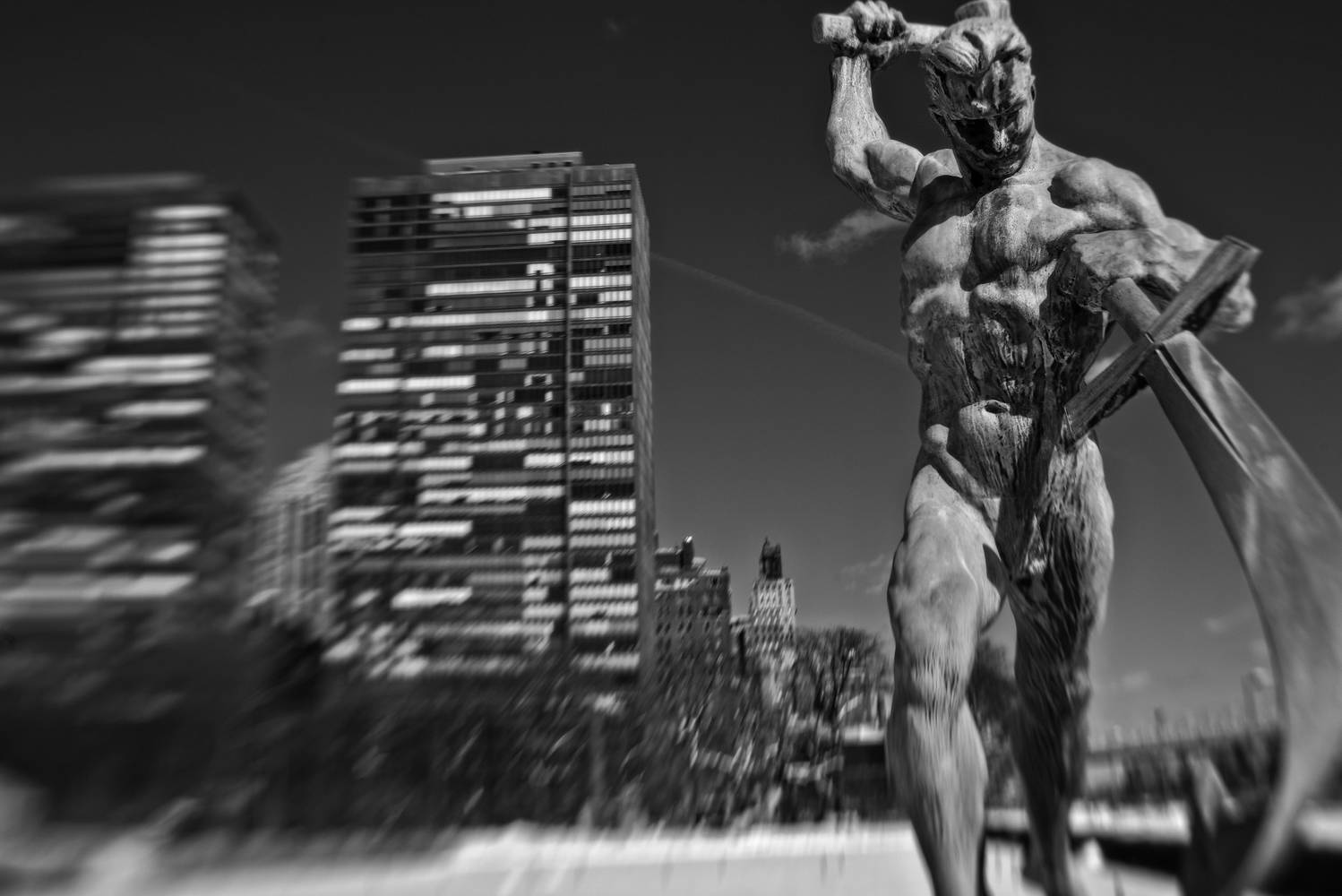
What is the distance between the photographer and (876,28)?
3201 mm

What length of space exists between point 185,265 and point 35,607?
70985mm

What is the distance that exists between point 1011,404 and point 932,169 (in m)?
0.83

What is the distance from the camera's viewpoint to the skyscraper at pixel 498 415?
367 ft

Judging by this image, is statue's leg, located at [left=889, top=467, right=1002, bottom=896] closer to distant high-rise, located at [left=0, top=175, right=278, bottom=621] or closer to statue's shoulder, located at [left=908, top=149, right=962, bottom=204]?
statue's shoulder, located at [left=908, top=149, right=962, bottom=204]

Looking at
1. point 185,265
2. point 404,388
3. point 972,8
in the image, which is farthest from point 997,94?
point 404,388

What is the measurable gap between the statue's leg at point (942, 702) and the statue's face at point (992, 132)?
102cm

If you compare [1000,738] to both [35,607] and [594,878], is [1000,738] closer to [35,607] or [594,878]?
[594,878]

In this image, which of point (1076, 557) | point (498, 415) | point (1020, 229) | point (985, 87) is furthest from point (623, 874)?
point (498, 415)

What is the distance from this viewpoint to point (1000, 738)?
3660 mm

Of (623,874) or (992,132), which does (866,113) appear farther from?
(623,874)

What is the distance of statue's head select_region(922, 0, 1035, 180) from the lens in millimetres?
2498

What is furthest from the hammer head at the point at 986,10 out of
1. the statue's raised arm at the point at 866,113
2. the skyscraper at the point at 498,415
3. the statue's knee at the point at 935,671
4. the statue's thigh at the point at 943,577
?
the skyscraper at the point at 498,415

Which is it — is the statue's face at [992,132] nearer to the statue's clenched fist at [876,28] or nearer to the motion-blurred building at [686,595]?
the statue's clenched fist at [876,28]

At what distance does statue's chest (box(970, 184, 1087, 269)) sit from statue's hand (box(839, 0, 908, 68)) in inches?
31.4
